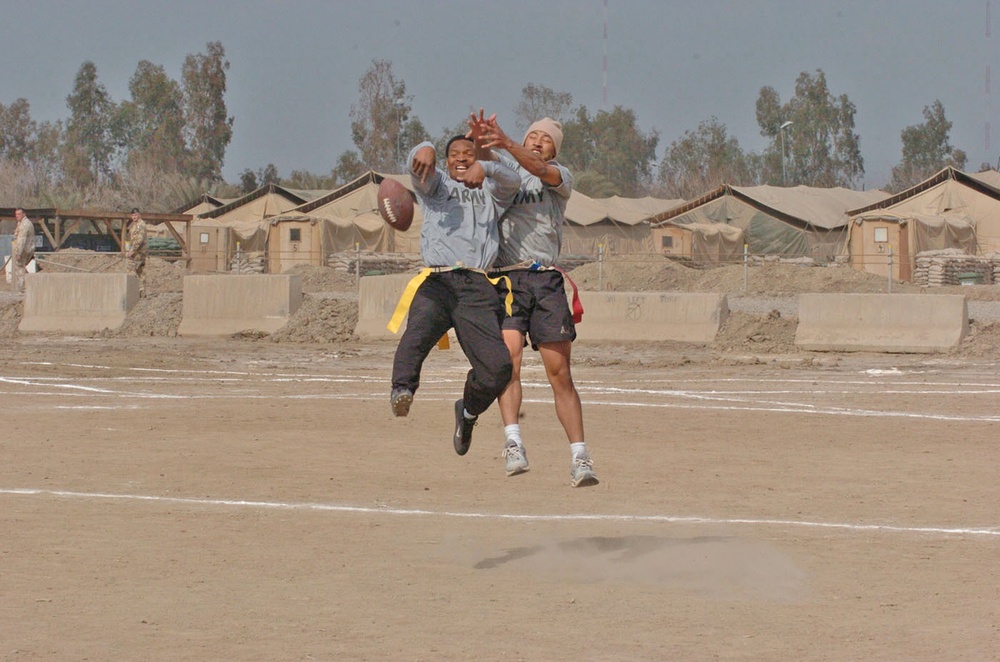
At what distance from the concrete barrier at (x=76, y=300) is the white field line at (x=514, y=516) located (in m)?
17.4

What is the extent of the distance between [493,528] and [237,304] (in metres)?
17.6

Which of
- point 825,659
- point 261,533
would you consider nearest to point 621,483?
point 261,533

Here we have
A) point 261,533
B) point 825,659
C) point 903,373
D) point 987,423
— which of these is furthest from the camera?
Answer: point 903,373

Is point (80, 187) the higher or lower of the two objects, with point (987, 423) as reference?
higher

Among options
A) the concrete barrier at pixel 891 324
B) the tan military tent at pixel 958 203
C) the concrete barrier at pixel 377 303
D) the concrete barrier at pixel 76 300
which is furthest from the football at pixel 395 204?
the tan military tent at pixel 958 203

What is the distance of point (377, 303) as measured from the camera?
963 inches

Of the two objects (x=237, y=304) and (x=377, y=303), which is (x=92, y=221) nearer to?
(x=237, y=304)

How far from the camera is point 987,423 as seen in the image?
13609mm

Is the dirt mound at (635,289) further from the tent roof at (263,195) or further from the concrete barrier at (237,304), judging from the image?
the tent roof at (263,195)

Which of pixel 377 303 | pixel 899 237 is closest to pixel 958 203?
pixel 899 237

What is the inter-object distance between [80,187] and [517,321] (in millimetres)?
110222

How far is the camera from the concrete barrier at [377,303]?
24.1 metres

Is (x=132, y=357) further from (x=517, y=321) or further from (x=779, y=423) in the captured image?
(x=517, y=321)

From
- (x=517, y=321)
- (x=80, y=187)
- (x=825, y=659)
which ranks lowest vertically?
(x=825, y=659)
